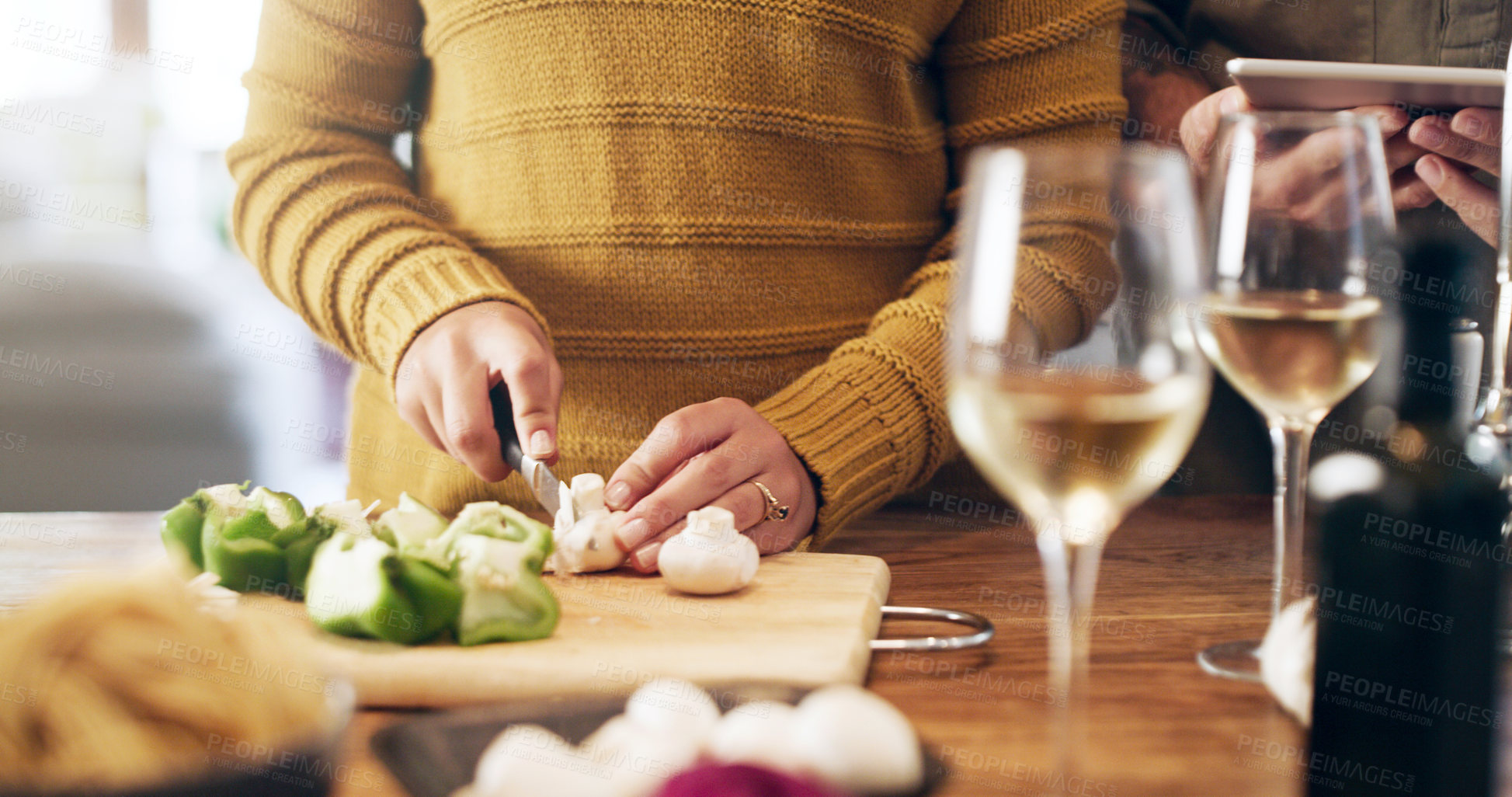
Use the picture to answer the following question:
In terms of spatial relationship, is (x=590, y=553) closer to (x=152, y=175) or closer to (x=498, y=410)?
(x=498, y=410)

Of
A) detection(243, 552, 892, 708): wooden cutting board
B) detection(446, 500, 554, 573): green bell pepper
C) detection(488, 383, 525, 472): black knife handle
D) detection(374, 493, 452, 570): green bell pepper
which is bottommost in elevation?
detection(243, 552, 892, 708): wooden cutting board

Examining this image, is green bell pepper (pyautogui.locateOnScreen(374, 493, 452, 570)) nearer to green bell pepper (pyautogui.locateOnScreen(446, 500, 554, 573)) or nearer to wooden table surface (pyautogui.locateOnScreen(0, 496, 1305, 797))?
green bell pepper (pyautogui.locateOnScreen(446, 500, 554, 573))

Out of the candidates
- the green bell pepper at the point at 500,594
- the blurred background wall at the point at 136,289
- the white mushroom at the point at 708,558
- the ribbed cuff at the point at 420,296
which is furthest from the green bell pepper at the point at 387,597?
the blurred background wall at the point at 136,289

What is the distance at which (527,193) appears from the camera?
3.64ft

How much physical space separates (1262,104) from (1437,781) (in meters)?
0.49

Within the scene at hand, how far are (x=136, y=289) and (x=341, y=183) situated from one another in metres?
1.52

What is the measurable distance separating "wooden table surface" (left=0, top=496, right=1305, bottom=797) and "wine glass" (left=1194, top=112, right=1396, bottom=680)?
17 centimetres

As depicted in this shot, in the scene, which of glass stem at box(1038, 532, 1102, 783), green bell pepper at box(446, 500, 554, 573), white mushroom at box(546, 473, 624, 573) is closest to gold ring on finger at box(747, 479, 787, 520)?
white mushroom at box(546, 473, 624, 573)

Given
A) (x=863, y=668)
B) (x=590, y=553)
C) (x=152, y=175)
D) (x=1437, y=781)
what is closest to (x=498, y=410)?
(x=590, y=553)

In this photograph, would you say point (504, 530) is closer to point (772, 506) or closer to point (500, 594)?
point (500, 594)

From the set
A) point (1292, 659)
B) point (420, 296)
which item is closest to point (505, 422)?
point (420, 296)

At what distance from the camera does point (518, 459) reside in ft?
2.90

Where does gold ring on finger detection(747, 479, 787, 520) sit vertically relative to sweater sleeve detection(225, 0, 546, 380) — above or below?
below

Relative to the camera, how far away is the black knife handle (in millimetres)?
897
